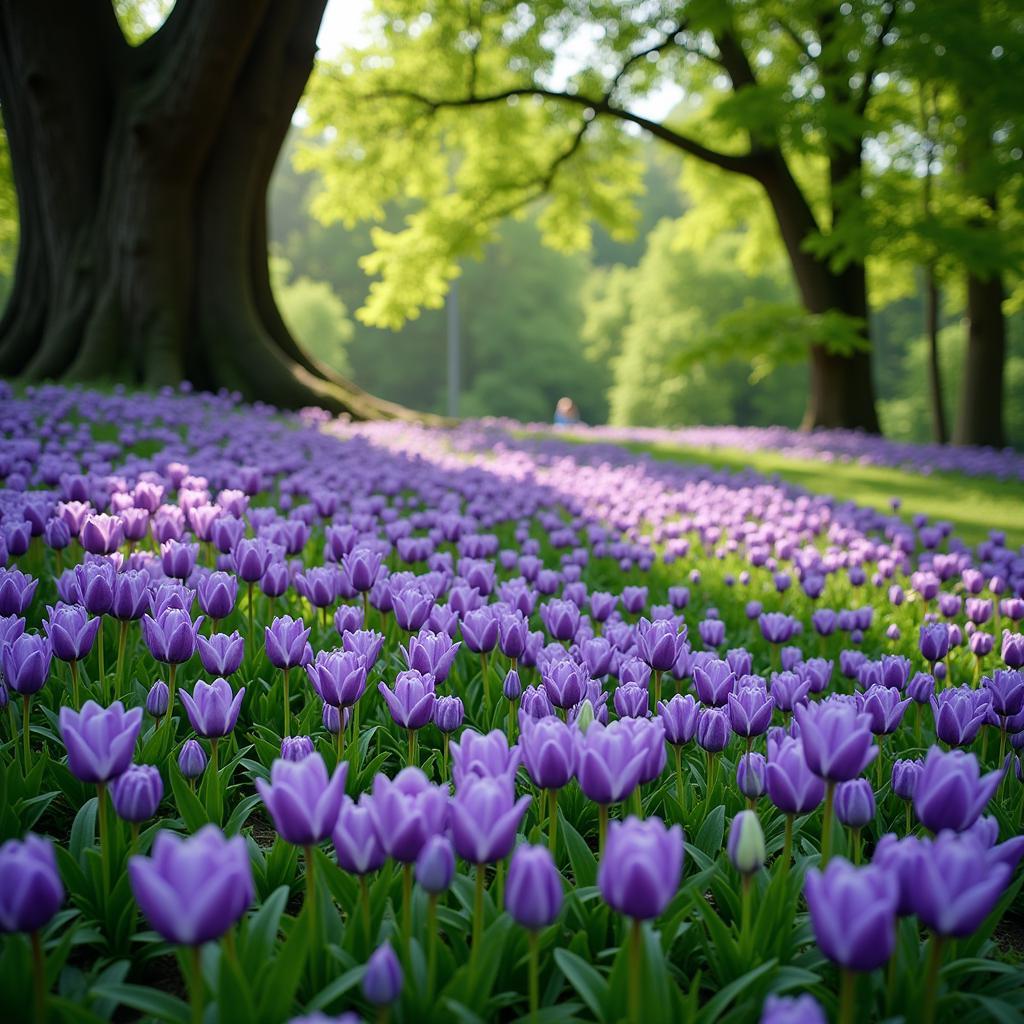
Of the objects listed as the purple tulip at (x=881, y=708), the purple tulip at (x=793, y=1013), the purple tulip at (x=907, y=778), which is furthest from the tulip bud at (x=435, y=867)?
the purple tulip at (x=881, y=708)

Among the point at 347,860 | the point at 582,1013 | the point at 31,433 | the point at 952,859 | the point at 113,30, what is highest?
the point at 113,30

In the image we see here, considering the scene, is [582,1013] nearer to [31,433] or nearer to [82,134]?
[31,433]

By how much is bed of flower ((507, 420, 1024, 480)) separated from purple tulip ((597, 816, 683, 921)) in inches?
555

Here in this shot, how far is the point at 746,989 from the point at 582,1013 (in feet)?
1.07

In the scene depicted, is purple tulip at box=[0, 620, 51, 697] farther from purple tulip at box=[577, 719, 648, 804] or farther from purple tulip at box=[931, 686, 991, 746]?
purple tulip at box=[931, 686, 991, 746]

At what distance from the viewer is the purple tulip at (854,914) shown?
118 centimetres

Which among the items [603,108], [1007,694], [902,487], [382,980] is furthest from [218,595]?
[603,108]

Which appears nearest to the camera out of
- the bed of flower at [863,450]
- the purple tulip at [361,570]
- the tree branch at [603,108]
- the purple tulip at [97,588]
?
the purple tulip at [97,588]

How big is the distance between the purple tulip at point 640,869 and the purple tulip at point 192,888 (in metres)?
0.56

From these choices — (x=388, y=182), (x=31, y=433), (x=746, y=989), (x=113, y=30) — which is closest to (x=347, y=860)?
(x=746, y=989)

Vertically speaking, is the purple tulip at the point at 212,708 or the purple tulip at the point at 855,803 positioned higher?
the purple tulip at the point at 212,708

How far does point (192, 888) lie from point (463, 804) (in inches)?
17.4

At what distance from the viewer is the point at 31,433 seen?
6176 mm

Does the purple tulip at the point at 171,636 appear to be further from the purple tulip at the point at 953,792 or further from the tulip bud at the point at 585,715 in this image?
the purple tulip at the point at 953,792
